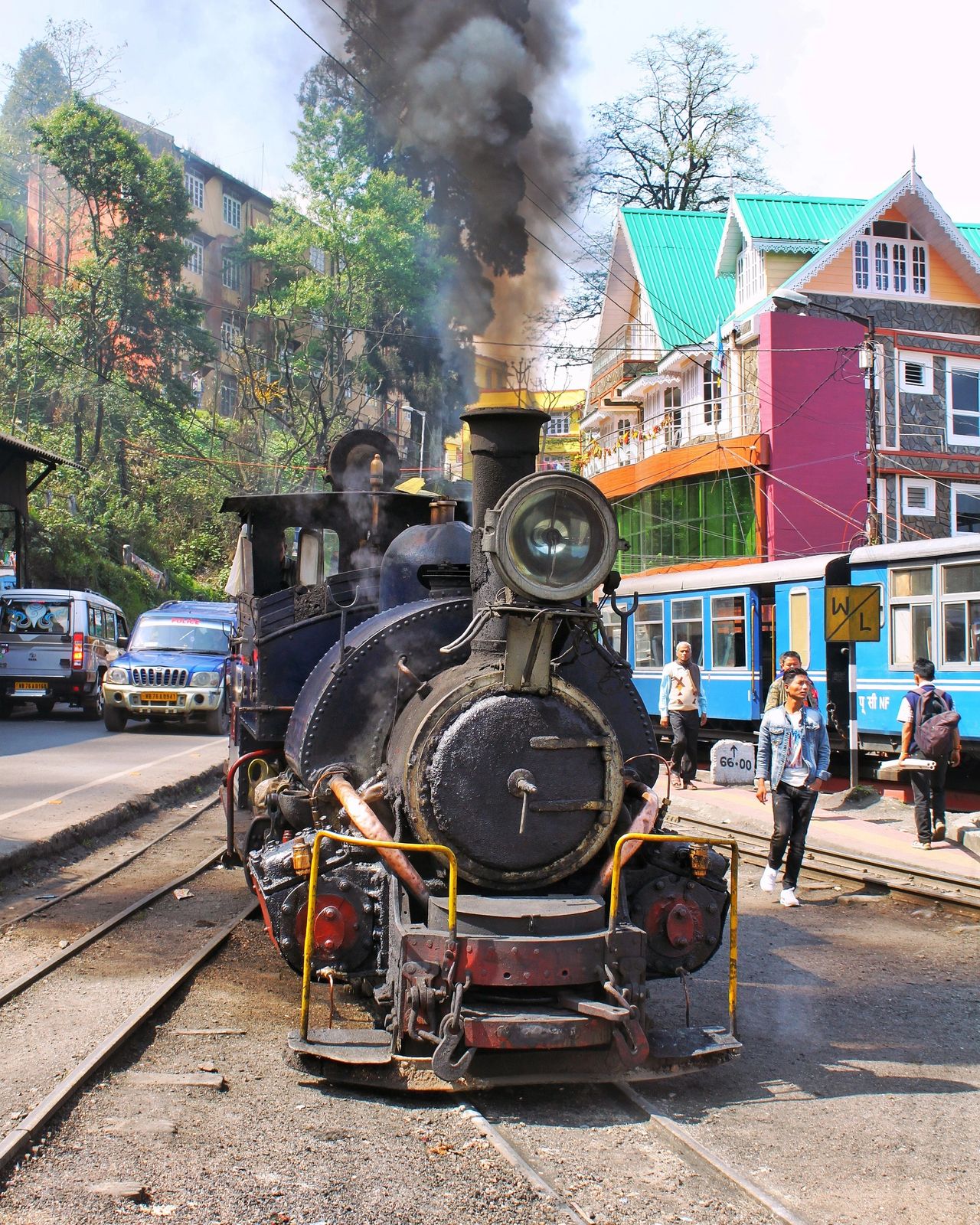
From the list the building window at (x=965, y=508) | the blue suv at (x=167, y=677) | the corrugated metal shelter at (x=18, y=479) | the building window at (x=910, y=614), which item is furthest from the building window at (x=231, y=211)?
the building window at (x=910, y=614)

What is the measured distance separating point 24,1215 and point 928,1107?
3.32 meters

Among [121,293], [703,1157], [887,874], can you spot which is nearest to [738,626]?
[887,874]

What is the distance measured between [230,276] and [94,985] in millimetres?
46697

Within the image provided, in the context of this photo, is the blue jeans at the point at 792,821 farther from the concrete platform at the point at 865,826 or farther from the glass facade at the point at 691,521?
the glass facade at the point at 691,521

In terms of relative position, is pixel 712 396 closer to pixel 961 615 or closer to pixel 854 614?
pixel 961 615

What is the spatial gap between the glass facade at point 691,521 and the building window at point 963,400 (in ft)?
15.8

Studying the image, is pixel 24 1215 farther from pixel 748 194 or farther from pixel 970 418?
pixel 748 194

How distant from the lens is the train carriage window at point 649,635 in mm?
20141


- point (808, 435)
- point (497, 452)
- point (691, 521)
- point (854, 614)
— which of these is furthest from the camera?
point (691, 521)

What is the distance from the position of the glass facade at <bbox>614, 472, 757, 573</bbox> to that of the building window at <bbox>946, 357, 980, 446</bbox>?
482cm

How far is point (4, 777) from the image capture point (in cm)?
1350

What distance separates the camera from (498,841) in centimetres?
488

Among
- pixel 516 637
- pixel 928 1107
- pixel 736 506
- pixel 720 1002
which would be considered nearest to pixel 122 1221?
pixel 516 637

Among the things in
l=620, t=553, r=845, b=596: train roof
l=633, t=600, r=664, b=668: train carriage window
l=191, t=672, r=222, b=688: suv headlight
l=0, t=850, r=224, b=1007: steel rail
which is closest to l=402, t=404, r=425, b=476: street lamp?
l=620, t=553, r=845, b=596: train roof
